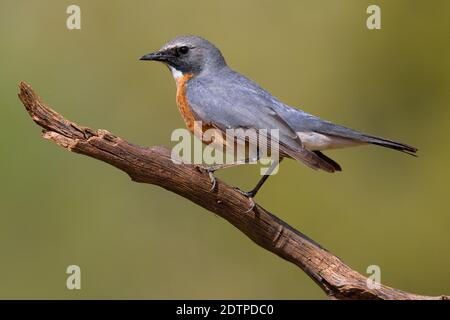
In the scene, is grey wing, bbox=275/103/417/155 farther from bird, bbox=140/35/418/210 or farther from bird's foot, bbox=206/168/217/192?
bird's foot, bbox=206/168/217/192

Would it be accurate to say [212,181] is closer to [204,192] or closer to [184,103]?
[204,192]

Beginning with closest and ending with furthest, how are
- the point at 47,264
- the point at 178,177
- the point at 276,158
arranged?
the point at 178,177
the point at 276,158
the point at 47,264

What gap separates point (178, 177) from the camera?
4.11 metres

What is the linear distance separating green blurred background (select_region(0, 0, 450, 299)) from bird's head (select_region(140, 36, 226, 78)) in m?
1.69

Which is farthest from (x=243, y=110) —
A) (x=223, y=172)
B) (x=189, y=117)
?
(x=223, y=172)

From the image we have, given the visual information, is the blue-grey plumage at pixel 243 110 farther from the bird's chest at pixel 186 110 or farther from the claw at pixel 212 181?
the claw at pixel 212 181

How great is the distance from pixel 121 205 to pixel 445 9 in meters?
3.18

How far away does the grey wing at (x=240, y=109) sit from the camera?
14.4 feet

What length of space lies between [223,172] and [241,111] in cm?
210

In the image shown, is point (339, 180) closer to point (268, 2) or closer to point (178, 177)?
point (268, 2)

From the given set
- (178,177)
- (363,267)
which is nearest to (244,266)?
(363,267)

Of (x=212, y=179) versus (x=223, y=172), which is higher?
(x=223, y=172)

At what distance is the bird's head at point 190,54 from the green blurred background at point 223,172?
1686 millimetres

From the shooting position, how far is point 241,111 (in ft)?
15.0
